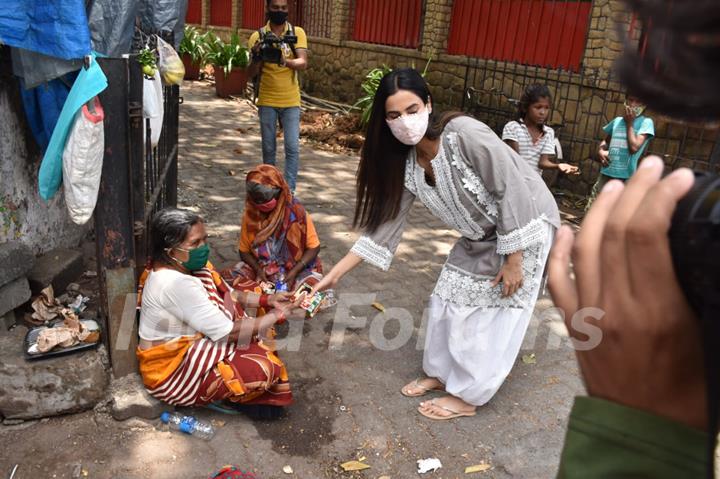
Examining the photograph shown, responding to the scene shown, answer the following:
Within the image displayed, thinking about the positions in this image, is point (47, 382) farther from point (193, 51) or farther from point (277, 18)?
point (193, 51)

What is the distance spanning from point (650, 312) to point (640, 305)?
0.01m

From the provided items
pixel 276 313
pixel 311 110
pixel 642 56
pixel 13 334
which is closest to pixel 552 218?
pixel 276 313

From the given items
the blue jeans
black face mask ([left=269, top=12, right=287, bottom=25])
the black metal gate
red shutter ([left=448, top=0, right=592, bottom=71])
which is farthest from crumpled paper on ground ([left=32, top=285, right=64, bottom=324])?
red shutter ([left=448, top=0, right=592, bottom=71])

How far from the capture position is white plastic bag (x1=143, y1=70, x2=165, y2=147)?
326cm

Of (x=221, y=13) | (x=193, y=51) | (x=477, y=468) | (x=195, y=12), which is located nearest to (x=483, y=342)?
(x=477, y=468)

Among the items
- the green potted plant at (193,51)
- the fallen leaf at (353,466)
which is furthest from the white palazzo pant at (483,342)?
the green potted plant at (193,51)

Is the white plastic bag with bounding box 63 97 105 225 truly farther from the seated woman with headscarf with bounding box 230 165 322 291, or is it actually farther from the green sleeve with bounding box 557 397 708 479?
the green sleeve with bounding box 557 397 708 479

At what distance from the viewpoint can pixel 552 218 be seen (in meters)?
3.00

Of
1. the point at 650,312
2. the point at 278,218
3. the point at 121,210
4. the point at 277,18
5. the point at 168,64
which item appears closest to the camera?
the point at 650,312

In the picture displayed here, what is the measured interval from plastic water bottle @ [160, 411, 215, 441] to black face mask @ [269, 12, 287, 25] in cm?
408

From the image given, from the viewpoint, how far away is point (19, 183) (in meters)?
3.35

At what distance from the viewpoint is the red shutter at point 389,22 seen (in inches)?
400

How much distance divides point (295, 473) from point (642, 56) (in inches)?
96.3

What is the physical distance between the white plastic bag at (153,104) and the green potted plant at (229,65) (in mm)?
9228
